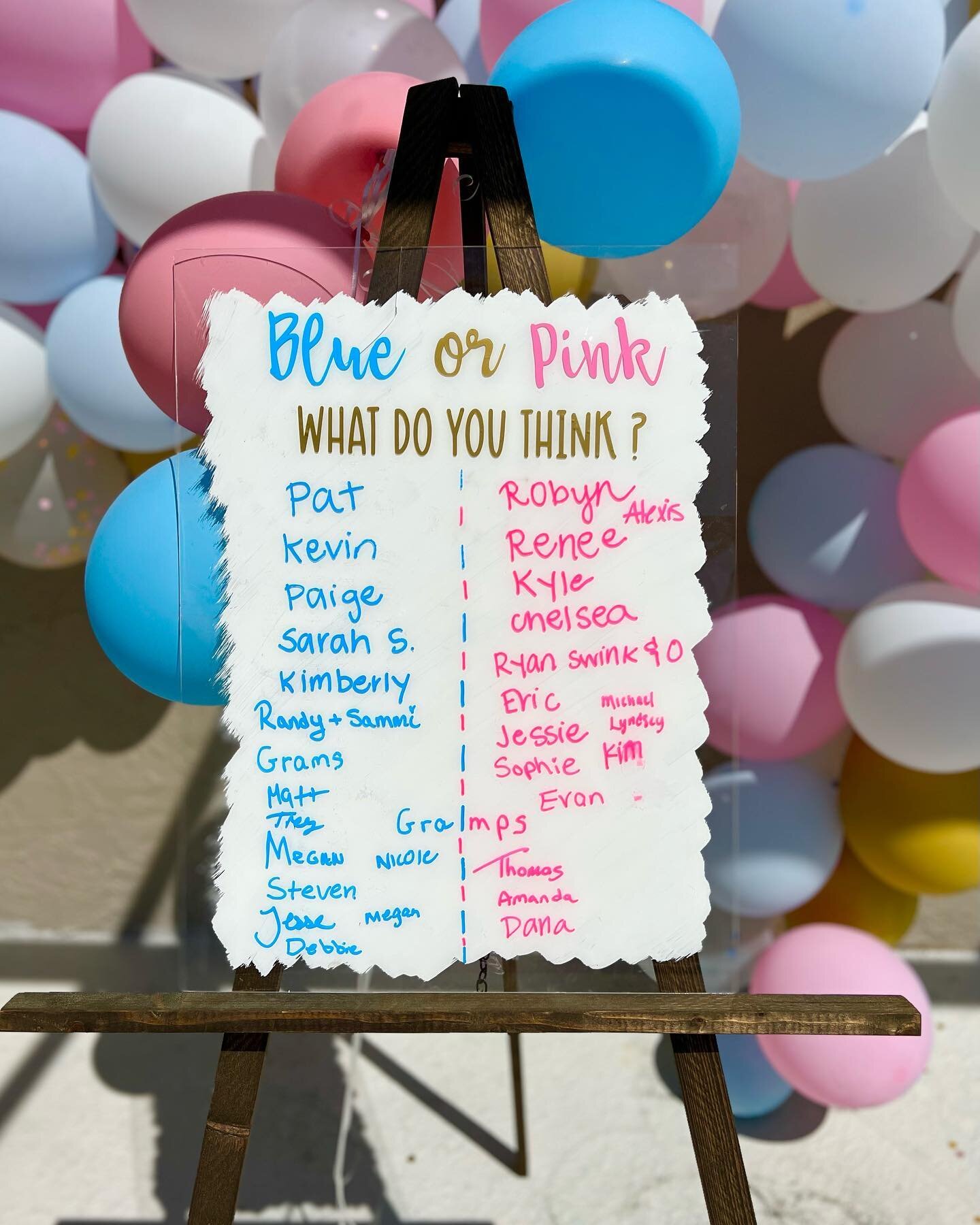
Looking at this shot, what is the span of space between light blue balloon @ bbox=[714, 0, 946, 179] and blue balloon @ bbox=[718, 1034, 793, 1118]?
140 centimetres

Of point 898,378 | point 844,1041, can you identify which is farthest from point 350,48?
point 844,1041

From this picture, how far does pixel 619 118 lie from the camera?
1.04m

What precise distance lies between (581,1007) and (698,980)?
0.40 ft

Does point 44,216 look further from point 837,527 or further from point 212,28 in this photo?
point 837,527

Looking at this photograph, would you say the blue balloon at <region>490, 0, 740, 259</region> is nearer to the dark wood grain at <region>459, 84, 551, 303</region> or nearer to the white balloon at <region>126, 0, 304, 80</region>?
the dark wood grain at <region>459, 84, 551, 303</region>

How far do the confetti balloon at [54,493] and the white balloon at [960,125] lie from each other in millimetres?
1422

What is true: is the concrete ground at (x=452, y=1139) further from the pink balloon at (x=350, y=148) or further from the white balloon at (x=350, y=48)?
the white balloon at (x=350, y=48)

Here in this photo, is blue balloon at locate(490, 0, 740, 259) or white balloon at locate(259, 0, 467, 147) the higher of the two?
white balloon at locate(259, 0, 467, 147)

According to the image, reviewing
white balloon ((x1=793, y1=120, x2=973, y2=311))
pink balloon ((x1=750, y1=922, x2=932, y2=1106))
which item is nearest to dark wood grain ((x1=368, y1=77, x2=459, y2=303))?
white balloon ((x1=793, y1=120, x2=973, y2=311))

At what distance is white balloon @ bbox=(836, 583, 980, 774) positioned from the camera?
1.45 meters

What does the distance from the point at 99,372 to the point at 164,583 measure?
676 mm

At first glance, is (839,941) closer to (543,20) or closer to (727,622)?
(727,622)

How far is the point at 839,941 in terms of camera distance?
1.58 meters

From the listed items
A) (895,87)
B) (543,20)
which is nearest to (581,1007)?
(543,20)
